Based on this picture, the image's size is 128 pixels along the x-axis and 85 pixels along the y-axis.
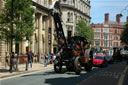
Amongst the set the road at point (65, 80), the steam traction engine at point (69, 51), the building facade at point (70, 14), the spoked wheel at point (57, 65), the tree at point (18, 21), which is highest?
the building facade at point (70, 14)

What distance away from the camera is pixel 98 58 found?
27547 millimetres

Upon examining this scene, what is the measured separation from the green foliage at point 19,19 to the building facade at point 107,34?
7730cm

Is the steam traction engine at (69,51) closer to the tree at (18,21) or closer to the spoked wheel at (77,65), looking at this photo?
the spoked wheel at (77,65)

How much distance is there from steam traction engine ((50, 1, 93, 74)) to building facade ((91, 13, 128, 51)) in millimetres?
77468

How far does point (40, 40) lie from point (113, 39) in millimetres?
74733

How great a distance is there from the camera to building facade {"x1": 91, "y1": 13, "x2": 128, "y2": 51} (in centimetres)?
10114

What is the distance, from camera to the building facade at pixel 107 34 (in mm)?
101137

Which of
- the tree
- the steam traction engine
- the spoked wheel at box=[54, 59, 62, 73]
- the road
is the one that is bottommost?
the road

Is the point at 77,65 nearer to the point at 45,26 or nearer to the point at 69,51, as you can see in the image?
the point at 69,51

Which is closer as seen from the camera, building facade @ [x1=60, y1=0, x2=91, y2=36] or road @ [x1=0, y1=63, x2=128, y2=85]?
road @ [x1=0, y1=63, x2=128, y2=85]

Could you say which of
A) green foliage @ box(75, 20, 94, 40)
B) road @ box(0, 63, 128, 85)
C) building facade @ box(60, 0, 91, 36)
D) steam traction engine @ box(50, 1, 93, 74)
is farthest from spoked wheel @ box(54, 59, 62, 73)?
green foliage @ box(75, 20, 94, 40)

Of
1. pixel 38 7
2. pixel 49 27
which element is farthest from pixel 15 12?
pixel 49 27

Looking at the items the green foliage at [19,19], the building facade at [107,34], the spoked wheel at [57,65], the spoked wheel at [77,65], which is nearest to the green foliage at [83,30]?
the green foliage at [19,19]

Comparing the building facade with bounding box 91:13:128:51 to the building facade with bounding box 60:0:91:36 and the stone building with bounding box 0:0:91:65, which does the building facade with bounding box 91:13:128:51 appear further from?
the stone building with bounding box 0:0:91:65
